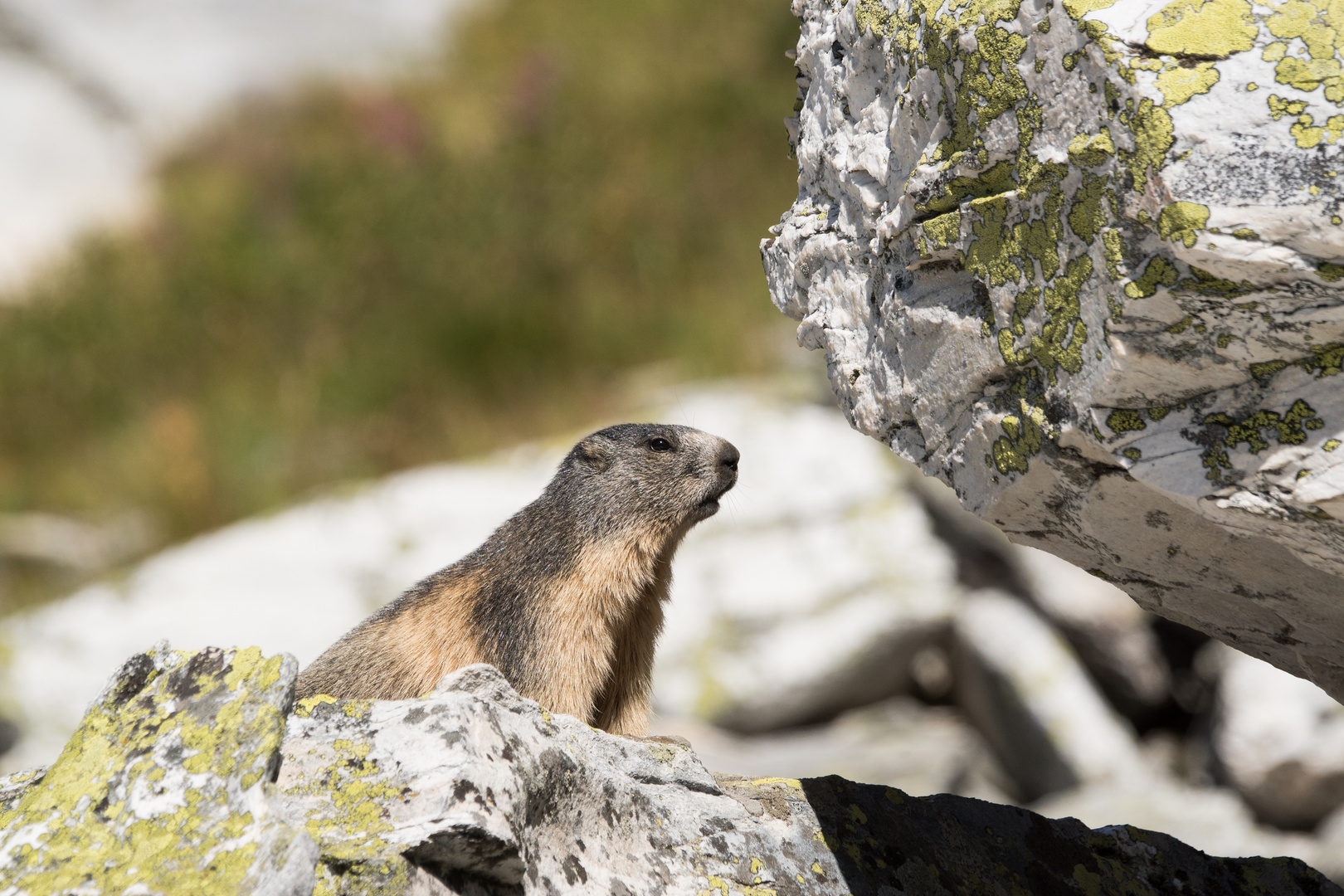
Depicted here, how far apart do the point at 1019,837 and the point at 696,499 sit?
2.57m

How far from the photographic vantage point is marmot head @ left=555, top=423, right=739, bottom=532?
19.7 feet

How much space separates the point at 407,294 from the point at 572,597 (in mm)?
11025

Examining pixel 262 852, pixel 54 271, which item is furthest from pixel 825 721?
pixel 54 271

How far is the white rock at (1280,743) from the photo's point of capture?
906 centimetres

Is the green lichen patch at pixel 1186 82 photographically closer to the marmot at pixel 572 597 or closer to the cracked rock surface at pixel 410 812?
the cracked rock surface at pixel 410 812

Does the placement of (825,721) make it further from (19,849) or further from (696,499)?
(19,849)

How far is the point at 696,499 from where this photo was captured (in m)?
6.11

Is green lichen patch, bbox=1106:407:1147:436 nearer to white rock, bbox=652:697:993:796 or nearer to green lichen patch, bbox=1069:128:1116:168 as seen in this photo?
green lichen patch, bbox=1069:128:1116:168

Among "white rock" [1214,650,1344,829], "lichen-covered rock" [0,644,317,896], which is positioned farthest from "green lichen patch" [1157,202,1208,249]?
"white rock" [1214,650,1344,829]

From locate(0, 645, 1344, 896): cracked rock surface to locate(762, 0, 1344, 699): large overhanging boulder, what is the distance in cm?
134

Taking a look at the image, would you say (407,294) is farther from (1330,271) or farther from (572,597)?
(1330,271)

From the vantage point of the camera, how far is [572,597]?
18.4 feet

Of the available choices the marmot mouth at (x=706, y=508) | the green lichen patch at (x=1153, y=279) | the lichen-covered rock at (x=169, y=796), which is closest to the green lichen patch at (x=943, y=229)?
the green lichen patch at (x=1153, y=279)

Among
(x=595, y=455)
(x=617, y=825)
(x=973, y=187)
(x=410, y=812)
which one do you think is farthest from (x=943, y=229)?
(x=595, y=455)
